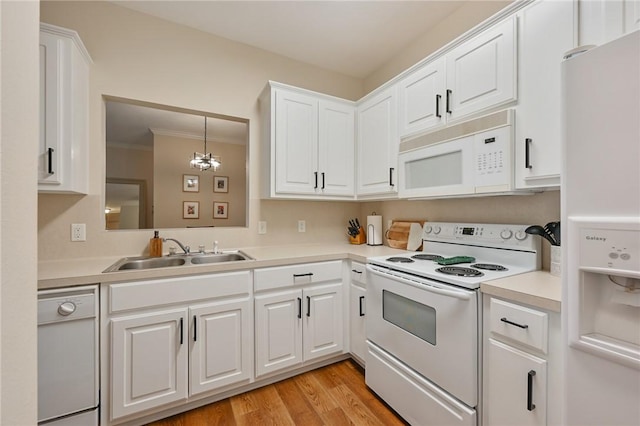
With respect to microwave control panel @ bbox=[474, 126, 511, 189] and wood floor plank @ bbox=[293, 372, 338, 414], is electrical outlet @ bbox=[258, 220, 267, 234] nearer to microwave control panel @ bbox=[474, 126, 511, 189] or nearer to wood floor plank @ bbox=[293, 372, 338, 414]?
wood floor plank @ bbox=[293, 372, 338, 414]

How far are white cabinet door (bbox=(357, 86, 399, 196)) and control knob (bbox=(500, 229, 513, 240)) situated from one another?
782mm

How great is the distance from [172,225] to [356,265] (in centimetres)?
163

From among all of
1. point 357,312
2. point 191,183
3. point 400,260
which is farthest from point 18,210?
point 191,183

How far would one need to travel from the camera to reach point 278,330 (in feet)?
6.31

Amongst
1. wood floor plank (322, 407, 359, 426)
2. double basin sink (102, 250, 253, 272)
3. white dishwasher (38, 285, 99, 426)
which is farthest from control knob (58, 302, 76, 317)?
wood floor plank (322, 407, 359, 426)

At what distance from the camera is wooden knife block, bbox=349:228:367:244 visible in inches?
110

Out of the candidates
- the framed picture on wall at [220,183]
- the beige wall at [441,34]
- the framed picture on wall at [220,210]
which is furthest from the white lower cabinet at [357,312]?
the beige wall at [441,34]

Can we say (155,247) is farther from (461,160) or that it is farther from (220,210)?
(461,160)

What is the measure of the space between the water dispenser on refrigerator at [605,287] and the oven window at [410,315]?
0.67 meters

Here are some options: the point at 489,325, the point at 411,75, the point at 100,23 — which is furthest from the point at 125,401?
the point at 411,75

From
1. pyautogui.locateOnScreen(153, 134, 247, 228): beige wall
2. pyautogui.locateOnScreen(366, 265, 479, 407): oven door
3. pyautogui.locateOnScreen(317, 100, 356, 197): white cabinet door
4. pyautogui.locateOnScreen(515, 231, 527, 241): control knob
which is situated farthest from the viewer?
pyautogui.locateOnScreen(153, 134, 247, 228): beige wall

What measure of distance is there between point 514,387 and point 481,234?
91 cm

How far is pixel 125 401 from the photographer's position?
150 cm

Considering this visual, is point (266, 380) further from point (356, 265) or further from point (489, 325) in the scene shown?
point (489, 325)
